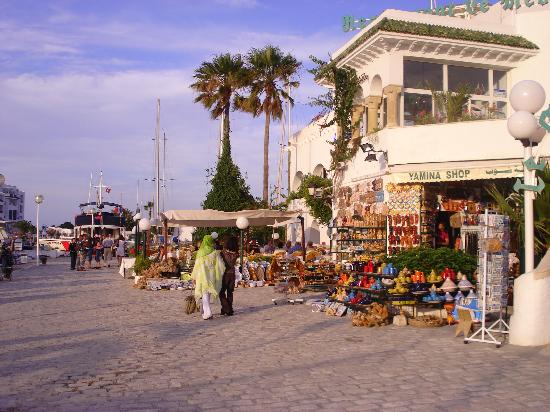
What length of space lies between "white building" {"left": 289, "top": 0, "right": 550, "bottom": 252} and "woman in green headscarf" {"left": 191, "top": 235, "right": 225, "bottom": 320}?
6783 mm

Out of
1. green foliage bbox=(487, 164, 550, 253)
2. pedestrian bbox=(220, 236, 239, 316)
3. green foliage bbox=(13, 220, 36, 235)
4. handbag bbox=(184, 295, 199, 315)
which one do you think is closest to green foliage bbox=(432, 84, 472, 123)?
green foliage bbox=(487, 164, 550, 253)

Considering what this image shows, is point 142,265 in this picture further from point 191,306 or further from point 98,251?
point 98,251

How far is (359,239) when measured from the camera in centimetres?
1781

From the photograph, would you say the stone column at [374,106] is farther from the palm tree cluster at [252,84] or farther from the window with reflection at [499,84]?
the palm tree cluster at [252,84]

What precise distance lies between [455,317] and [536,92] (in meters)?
4.35

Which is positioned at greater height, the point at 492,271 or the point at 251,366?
the point at 492,271

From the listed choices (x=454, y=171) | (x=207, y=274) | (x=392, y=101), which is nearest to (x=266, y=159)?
(x=392, y=101)

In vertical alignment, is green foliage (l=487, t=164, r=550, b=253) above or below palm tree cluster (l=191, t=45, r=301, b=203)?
below

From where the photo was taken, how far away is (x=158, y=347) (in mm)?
8914

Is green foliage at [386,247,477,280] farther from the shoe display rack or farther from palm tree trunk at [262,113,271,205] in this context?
palm tree trunk at [262,113,271,205]

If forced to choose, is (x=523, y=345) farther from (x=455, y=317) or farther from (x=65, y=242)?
(x=65, y=242)

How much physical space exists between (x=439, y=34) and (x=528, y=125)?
412 inches

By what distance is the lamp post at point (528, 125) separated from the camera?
875 cm

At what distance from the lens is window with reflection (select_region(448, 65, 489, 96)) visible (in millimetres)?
19469
